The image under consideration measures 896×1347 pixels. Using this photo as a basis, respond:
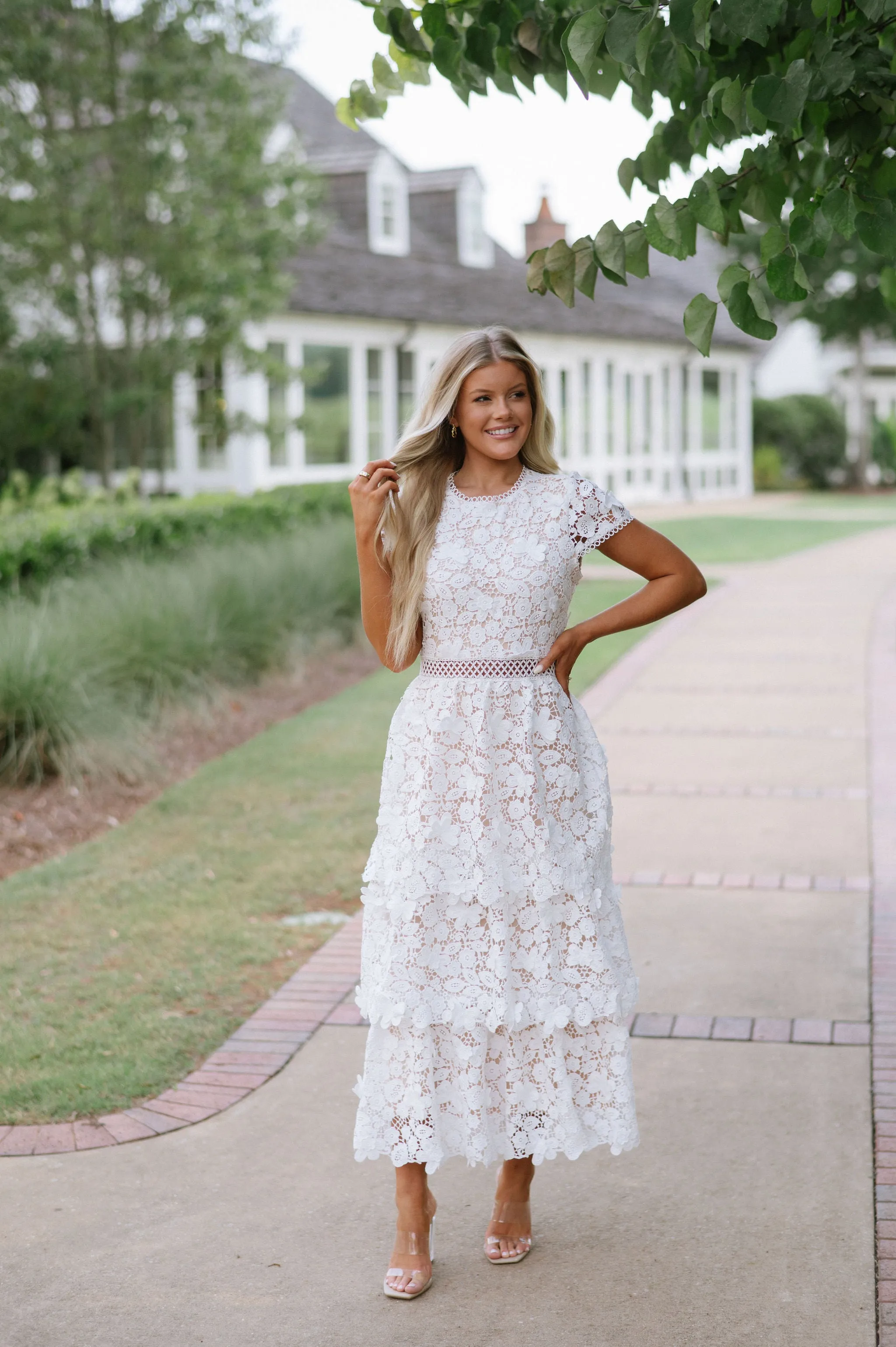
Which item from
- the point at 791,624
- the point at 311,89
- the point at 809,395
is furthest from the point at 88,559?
the point at 809,395

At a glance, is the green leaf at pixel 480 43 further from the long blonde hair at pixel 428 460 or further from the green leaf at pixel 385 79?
the long blonde hair at pixel 428 460

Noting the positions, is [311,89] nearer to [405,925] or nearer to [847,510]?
[847,510]

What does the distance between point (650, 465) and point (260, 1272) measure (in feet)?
104

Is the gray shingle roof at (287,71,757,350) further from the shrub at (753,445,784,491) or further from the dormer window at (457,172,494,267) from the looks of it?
the shrub at (753,445,784,491)

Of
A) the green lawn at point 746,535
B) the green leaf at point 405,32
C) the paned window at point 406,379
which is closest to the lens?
the green leaf at point 405,32

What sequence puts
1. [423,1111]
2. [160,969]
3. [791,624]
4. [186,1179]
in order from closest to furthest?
[423,1111], [186,1179], [160,969], [791,624]

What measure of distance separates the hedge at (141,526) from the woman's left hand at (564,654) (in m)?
4.90

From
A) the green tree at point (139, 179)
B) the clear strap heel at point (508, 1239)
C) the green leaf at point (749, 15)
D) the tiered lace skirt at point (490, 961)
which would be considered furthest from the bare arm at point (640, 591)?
the green tree at point (139, 179)

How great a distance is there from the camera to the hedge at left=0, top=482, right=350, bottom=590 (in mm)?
10336

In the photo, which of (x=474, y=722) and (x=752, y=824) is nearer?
(x=474, y=722)

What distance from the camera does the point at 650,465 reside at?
34.1 meters

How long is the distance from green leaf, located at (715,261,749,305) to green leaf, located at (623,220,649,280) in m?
0.38

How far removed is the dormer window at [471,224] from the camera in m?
31.0

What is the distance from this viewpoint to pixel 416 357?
86.7 feet
